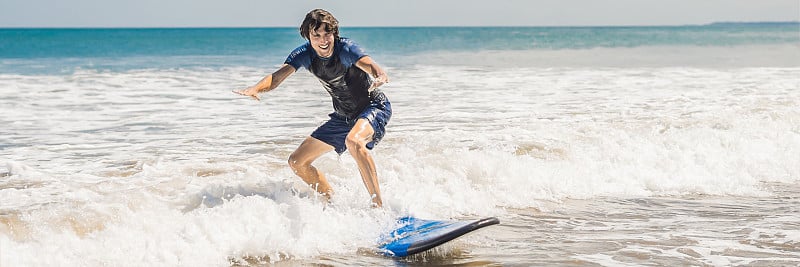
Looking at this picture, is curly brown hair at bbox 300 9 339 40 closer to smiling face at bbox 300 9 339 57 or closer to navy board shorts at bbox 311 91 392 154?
smiling face at bbox 300 9 339 57

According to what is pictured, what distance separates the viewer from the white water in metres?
6.46

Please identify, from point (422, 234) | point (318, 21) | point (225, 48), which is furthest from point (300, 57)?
point (225, 48)

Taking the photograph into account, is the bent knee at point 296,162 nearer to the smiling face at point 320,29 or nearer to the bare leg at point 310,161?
the bare leg at point 310,161

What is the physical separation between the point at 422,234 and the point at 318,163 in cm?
303

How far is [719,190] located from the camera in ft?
30.5

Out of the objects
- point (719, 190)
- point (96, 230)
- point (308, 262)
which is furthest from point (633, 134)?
point (96, 230)

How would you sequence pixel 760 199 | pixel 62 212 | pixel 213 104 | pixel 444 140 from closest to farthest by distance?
pixel 62 212 < pixel 760 199 < pixel 444 140 < pixel 213 104

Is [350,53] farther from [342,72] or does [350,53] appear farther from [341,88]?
[341,88]

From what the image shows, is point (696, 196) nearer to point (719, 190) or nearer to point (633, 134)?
point (719, 190)

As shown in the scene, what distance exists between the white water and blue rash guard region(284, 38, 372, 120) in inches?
34.2

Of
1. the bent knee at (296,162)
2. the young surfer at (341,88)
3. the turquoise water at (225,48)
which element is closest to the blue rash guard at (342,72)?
the young surfer at (341,88)

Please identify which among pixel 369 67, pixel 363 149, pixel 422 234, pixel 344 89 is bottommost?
pixel 422 234

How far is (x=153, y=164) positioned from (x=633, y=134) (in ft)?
20.0

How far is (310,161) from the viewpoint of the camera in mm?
7082
